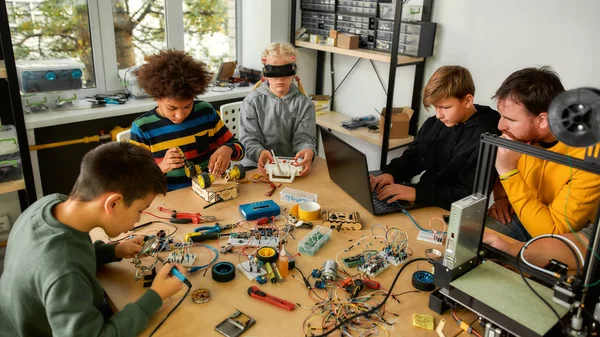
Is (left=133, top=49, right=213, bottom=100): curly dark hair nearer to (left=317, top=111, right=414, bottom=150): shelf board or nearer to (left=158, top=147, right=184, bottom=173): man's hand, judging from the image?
(left=158, top=147, right=184, bottom=173): man's hand

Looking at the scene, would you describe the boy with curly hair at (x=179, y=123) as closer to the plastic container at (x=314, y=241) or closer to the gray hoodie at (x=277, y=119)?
the gray hoodie at (x=277, y=119)

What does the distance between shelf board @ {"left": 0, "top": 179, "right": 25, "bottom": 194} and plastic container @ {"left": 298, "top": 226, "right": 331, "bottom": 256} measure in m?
1.67

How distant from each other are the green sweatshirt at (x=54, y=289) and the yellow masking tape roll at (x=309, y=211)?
64 centimetres

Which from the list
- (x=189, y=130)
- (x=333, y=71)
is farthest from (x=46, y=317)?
(x=333, y=71)

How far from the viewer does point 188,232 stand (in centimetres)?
156

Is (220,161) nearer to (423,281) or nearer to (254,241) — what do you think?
(254,241)

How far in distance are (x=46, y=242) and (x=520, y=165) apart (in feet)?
5.16

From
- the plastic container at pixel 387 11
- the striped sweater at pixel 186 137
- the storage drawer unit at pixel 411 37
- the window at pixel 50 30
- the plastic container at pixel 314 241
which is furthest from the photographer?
the plastic container at pixel 387 11

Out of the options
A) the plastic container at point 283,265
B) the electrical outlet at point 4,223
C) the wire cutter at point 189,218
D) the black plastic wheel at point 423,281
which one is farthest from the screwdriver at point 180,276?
the electrical outlet at point 4,223

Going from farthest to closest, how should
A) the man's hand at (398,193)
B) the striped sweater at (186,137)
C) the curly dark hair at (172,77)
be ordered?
1. the striped sweater at (186,137)
2. the curly dark hair at (172,77)
3. the man's hand at (398,193)

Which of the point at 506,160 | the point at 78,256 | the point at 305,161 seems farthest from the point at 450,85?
the point at 78,256

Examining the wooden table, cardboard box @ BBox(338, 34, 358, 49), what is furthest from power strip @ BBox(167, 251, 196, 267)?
cardboard box @ BBox(338, 34, 358, 49)

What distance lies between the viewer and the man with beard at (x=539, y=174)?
4.88ft

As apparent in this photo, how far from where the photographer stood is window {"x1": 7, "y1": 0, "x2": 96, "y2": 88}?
105 inches
